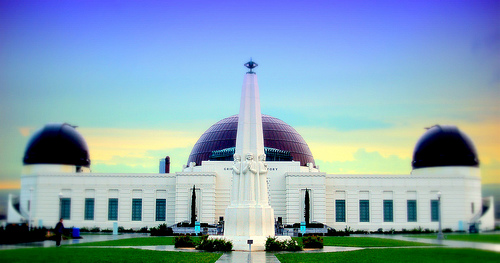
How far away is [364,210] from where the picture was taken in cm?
6156

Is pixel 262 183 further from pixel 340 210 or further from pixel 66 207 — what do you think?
pixel 66 207

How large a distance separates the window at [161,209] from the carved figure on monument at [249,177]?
32255mm

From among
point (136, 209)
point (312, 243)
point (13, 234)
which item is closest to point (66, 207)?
point (136, 209)

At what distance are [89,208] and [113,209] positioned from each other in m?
2.84

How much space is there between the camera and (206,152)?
231 ft

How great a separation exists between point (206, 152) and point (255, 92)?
38113 mm

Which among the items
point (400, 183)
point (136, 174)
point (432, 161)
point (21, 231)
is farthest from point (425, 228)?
point (21, 231)

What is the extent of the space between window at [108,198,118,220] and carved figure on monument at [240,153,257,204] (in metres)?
34.7

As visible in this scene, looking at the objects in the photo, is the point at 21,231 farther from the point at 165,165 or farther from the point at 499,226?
the point at 165,165

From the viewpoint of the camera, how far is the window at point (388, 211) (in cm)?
6116

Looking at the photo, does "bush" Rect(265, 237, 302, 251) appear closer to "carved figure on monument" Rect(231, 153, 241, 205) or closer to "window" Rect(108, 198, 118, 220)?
"carved figure on monument" Rect(231, 153, 241, 205)

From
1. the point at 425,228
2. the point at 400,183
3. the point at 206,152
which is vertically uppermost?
the point at 206,152

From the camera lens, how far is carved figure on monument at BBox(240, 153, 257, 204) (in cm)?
3156

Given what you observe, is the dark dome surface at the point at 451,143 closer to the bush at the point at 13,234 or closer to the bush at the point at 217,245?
the bush at the point at 217,245
